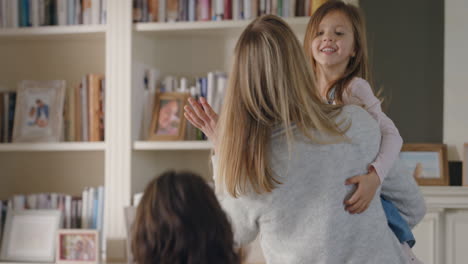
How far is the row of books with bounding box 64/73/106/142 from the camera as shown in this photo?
2.85m

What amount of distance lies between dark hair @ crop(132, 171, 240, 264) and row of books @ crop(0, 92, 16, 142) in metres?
2.10

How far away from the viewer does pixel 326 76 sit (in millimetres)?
1844

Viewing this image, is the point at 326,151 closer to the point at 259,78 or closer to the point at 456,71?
the point at 259,78

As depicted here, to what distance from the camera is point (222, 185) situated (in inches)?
53.6

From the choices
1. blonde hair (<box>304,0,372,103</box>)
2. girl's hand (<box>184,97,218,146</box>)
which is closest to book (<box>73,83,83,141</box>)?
blonde hair (<box>304,0,372,103</box>)

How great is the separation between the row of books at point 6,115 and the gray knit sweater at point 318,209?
1897 mm

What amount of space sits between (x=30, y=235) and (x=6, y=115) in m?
0.57

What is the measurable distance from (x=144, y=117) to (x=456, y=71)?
1376mm

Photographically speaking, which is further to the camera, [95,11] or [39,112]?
[39,112]

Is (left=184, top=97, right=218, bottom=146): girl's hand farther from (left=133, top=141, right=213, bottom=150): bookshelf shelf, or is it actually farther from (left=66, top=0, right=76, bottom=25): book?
(left=66, top=0, right=76, bottom=25): book

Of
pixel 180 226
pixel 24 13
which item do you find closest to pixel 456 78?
pixel 24 13

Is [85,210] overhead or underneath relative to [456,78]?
underneath

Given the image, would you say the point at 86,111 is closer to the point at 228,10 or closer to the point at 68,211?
the point at 68,211

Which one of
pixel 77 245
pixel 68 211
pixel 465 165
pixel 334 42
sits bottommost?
pixel 77 245
